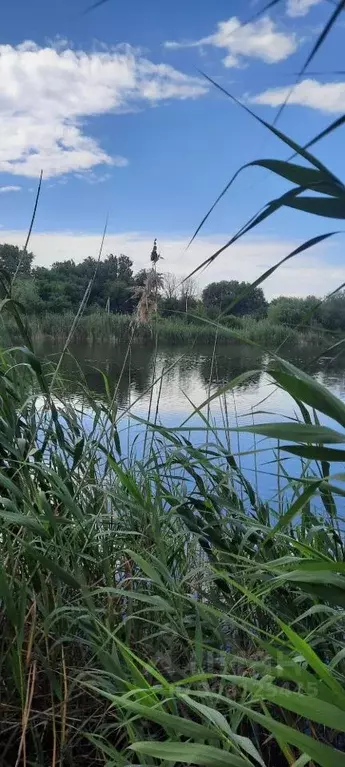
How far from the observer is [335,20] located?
367 millimetres

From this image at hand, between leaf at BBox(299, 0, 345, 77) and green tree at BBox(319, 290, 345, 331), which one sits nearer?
leaf at BBox(299, 0, 345, 77)

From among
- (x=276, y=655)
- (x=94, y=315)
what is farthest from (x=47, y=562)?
(x=94, y=315)

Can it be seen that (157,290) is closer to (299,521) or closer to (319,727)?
(299,521)

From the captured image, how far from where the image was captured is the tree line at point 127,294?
80 centimetres

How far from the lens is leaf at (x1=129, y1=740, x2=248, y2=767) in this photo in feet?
1.51

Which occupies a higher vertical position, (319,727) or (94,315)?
(94,315)

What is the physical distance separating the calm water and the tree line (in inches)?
4.7

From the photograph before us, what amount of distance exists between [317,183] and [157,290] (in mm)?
999

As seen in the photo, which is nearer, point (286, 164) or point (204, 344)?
point (286, 164)

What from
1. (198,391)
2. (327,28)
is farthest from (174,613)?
(198,391)

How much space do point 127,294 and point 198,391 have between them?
89 cm

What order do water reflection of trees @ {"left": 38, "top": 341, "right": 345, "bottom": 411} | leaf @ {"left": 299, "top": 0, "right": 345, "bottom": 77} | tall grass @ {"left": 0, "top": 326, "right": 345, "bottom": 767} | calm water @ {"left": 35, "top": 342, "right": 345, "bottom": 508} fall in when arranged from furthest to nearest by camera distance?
water reflection of trees @ {"left": 38, "top": 341, "right": 345, "bottom": 411}, calm water @ {"left": 35, "top": 342, "right": 345, "bottom": 508}, tall grass @ {"left": 0, "top": 326, "right": 345, "bottom": 767}, leaf @ {"left": 299, "top": 0, "right": 345, "bottom": 77}

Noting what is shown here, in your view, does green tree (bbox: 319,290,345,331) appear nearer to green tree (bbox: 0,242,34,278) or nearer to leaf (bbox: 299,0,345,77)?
leaf (bbox: 299,0,345,77)

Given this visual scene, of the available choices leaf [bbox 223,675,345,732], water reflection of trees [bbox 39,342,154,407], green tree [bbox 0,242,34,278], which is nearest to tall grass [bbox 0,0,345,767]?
leaf [bbox 223,675,345,732]
